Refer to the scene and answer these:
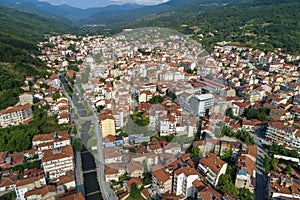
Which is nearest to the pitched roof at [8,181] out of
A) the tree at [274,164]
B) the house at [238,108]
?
the tree at [274,164]

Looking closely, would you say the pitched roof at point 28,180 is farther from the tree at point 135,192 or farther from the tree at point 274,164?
the tree at point 274,164

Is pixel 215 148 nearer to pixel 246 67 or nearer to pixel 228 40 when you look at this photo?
pixel 246 67

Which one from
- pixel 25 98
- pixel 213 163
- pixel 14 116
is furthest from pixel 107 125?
pixel 25 98

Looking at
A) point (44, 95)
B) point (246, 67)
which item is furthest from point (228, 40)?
point (44, 95)

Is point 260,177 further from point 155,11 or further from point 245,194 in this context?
point 155,11

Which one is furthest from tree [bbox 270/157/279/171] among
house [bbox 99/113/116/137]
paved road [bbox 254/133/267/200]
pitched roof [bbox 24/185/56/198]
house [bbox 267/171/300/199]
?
pitched roof [bbox 24/185/56/198]

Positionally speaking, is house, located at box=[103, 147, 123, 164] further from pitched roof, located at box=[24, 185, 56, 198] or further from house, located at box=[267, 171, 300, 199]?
house, located at box=[267, 171, 300, 199]
